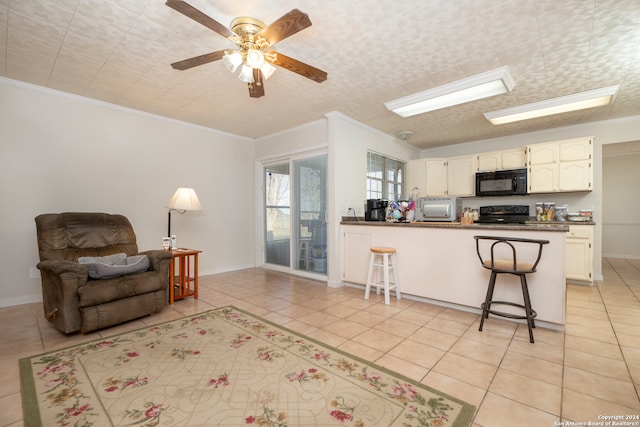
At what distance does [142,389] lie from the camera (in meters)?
1.71

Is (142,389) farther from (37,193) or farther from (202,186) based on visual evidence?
(202,186)

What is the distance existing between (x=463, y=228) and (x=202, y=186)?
400cm

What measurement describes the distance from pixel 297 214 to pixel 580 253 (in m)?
4.40

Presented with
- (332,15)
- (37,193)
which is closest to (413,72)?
(332,15)

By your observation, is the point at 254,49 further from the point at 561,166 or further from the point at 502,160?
the point at 561,166

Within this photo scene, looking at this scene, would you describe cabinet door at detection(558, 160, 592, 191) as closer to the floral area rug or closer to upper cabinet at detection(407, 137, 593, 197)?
upper cabinet at detection(407, 137, 593, 197)

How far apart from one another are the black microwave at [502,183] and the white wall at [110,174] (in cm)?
444

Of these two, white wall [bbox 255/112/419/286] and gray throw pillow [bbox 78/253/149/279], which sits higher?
white wall [bbox 255/112/419/286]

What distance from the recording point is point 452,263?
312cm

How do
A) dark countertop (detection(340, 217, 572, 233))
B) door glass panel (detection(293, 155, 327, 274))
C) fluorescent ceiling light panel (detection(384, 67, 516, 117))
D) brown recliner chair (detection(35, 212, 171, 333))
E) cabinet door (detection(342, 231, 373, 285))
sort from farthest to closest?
1. door glass panel (detection(293, 155, 327, 274))
2. cabinet door (detection(342, 231, 373, 285))
3. fluorescent ceiling light panel (detection(384, 67, 516, 117))
4. dark countertop (detection(340, 217, 572, 233))
5. brown recliner chair (detection(35, 212, 171, 333))

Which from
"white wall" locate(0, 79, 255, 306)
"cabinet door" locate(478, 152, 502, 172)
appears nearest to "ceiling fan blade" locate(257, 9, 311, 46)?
"white wall" locate(0, 79, 255, 306)

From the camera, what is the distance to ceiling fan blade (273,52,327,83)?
213 cm

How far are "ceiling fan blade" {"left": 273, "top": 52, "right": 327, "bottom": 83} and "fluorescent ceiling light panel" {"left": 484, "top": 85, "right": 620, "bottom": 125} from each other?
289cm

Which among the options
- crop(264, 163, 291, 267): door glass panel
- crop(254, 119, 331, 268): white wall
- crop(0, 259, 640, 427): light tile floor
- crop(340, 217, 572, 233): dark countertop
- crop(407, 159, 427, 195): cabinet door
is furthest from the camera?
crop(407, 159, 427, 195): cabinet door
